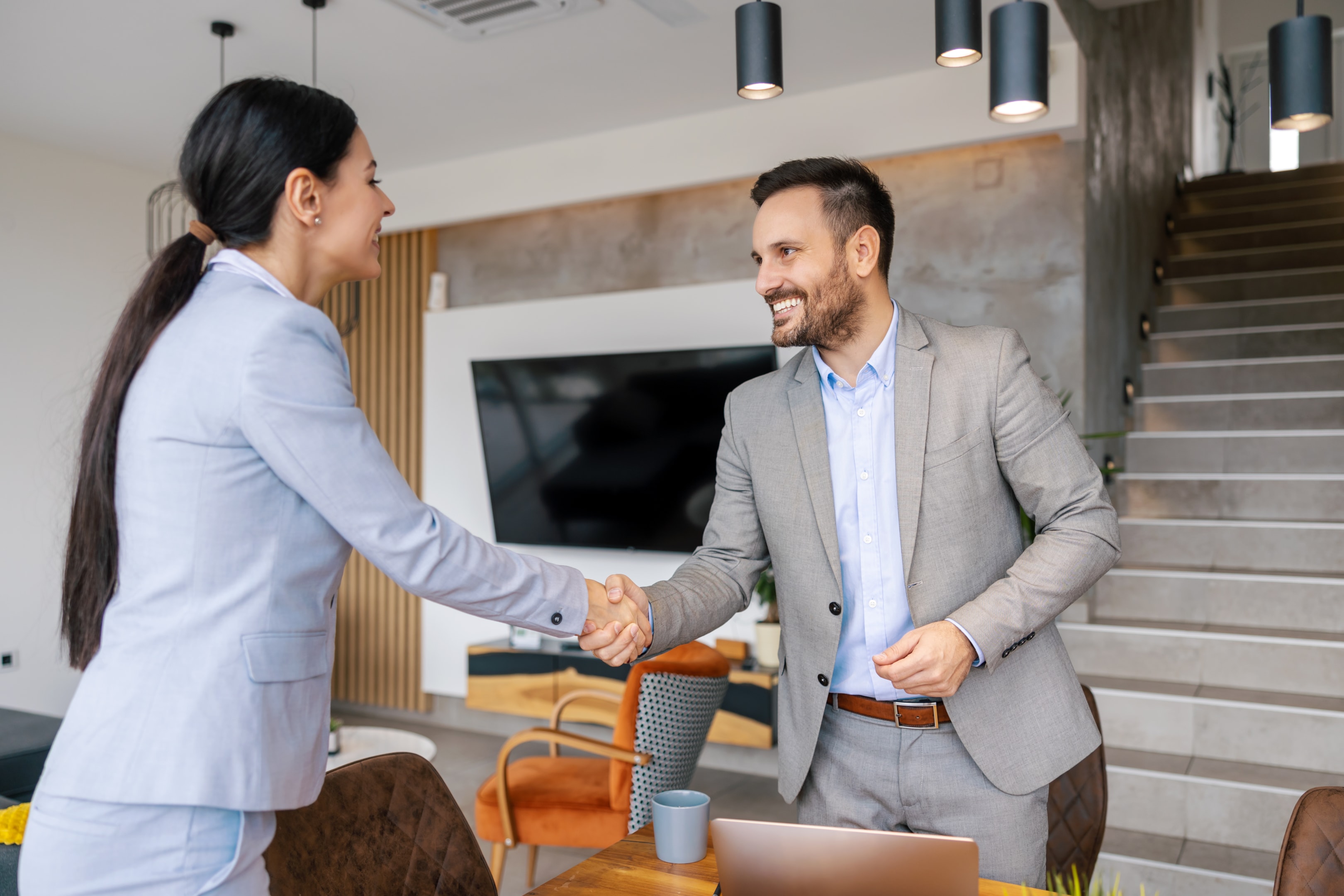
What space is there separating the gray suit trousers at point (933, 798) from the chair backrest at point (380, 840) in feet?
1.94

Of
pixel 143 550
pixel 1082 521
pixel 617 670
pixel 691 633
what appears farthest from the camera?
pixel 617 670

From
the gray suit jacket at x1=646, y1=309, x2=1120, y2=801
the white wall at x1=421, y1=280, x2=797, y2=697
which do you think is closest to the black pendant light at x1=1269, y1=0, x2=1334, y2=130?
the gray suit jacket at x1=646, y1=309, x2=1120, y2=801

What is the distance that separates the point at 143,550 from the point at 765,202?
1.17 m

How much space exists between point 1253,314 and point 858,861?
5505mm

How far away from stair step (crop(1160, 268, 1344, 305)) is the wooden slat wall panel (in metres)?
4.39

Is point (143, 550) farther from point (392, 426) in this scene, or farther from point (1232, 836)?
point (392, 426)

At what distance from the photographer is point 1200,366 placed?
5211 mm

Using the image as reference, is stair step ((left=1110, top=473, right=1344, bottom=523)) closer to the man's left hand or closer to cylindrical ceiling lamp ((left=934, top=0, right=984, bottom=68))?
cylindrical ceiling lamp ((left=934, top=0, right=984, bottom=68))

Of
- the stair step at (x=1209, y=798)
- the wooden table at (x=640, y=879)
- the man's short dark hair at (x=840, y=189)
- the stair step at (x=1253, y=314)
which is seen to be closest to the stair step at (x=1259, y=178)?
the stair step at (x=1253, y=314)

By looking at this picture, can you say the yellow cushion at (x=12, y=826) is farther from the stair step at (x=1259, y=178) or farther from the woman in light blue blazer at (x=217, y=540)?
the stair step at (x=1259, y=178)

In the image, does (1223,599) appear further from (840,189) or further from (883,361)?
(840,189)

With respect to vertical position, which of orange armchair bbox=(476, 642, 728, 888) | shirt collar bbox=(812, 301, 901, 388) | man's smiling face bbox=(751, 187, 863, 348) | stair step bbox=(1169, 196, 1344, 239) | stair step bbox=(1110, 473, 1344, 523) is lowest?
orange armchair bbox=(476, 642, 728, 888)

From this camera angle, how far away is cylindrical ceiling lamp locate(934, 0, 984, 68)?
67.4 inches

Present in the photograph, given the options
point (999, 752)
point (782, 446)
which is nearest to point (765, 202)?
point (782, 446)
